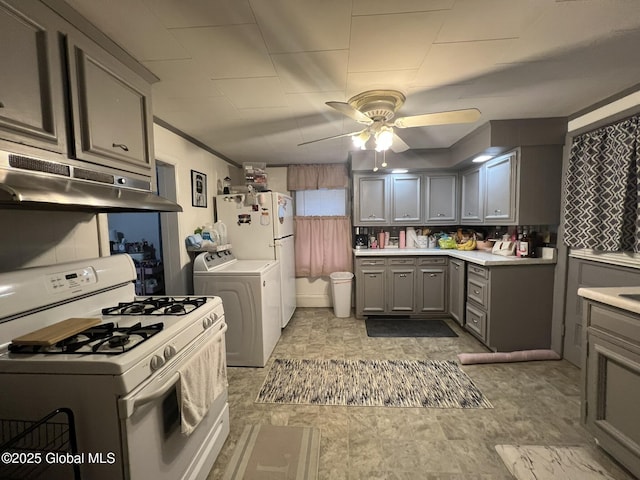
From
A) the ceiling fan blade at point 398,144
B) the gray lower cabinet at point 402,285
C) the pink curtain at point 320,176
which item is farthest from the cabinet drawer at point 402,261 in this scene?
the ceiling fan blade at point 398,144

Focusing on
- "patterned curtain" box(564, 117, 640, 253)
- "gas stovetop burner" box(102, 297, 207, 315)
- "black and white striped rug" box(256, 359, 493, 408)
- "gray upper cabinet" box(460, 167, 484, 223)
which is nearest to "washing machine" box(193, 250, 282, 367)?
"black and white striped rug" box(256, 359, 493, 408)

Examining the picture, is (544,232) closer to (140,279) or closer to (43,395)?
(43,395)

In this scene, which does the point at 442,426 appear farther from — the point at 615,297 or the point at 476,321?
the point at 476,321

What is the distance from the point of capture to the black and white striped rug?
211 cm

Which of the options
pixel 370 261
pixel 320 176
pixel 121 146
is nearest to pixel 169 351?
pixel 121 146

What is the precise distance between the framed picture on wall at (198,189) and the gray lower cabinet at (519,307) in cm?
308

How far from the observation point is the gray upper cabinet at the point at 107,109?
1160 millimetres

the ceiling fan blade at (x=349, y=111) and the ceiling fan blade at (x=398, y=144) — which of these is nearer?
the ceiling fan blade at (x=349, y=111)

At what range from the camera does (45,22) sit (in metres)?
1.04

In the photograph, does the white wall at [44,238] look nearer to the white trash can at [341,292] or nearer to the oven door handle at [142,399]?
the oven door handle at [142,399]

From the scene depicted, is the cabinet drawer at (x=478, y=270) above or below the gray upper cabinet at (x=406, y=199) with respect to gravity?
below

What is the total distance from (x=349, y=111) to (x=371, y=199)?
2.25 metres

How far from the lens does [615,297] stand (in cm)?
147

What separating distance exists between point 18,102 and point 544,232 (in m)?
3.87
